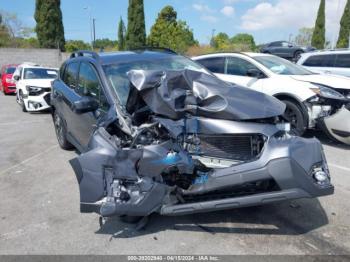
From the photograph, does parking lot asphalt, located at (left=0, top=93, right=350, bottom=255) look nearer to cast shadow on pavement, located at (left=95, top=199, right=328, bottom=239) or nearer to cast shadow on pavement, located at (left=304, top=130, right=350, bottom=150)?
cast shadow on pavement, located at (left=95, top=199, right=328, bottom=239)

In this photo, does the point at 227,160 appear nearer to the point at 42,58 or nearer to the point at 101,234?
the point at 101,234

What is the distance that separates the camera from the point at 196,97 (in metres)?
3.50

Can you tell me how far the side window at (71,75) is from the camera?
566 cm

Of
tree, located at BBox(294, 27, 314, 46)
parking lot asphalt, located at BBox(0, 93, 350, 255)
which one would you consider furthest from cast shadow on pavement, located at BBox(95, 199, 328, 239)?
tree, located at BBox(294, 27, 314, 46)

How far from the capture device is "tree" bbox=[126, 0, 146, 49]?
3550cm

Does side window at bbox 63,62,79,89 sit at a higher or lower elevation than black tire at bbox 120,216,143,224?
higher

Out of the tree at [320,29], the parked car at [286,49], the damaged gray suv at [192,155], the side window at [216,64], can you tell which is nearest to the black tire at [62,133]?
the damaged gray suv at [192,155]

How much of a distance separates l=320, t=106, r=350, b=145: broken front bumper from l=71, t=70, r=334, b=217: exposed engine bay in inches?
127

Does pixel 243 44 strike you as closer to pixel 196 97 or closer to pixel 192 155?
pixel 196 97

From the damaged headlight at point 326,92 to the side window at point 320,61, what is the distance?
15.2 ft

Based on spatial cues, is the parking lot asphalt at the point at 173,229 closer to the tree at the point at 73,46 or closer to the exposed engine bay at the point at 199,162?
the exposed engine bay at the point at 199,162

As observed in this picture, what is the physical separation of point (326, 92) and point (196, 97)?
165 inches

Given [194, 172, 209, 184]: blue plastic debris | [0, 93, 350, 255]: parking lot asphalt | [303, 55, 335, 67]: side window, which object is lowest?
[0, 93, 350, 255]: parking lot asphalt

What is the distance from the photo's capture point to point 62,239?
139 inches
